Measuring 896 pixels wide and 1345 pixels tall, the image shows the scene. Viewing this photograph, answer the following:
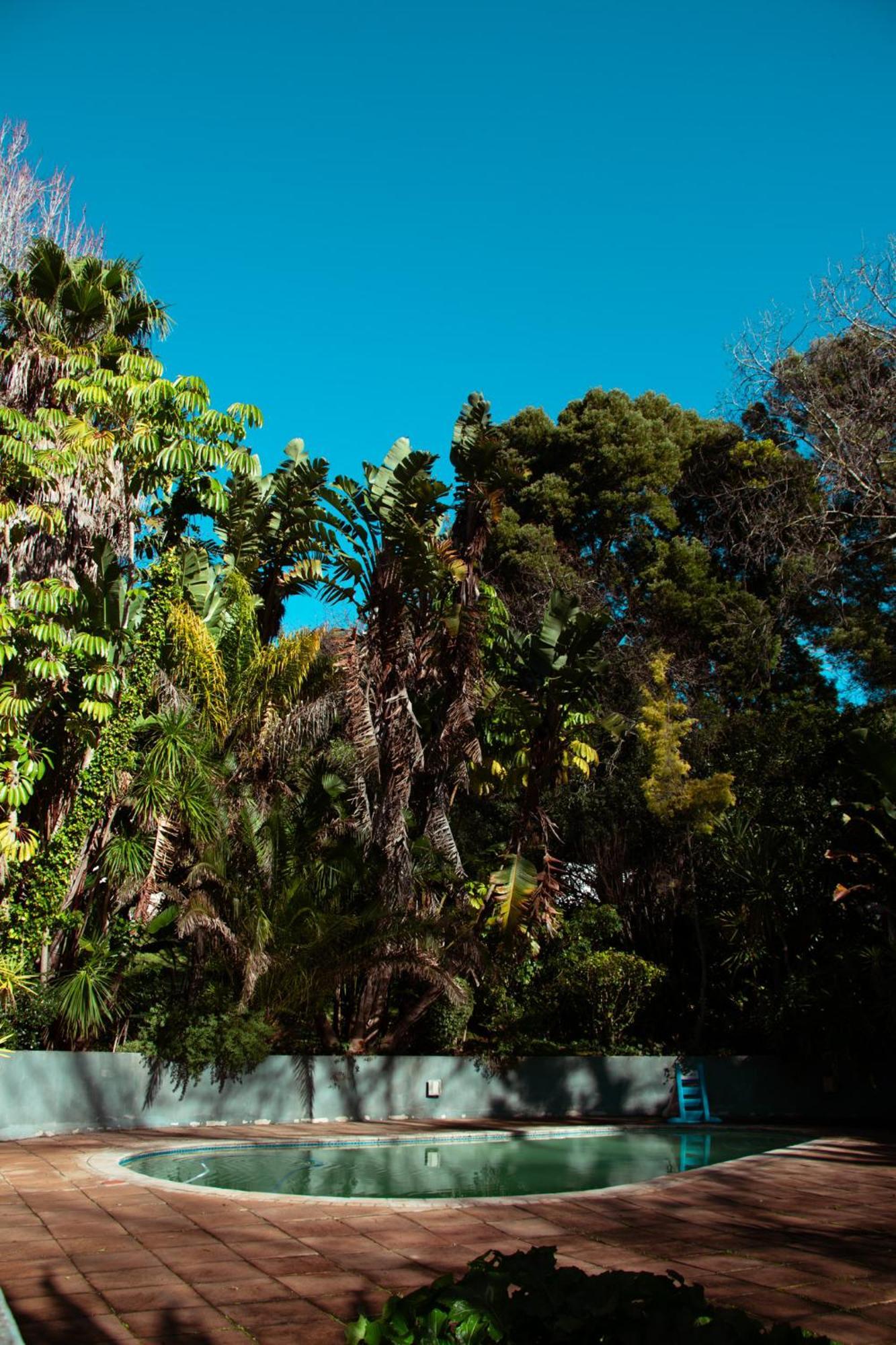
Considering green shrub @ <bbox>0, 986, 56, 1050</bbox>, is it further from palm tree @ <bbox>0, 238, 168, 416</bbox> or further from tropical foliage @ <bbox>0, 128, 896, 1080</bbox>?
palm tree @ <bbox>0, 238, 168, 416</bbox>

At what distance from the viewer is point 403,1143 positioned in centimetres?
1052

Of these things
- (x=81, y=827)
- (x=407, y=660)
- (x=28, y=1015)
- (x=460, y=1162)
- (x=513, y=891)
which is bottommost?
(x=460, y=1162)

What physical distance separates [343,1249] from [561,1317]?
2831 mm

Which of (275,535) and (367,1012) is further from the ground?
(275,535)

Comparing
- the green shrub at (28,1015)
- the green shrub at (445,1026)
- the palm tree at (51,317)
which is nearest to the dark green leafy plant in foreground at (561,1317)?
the green shrub at (28,1015)

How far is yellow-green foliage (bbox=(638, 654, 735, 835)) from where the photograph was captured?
15.0m

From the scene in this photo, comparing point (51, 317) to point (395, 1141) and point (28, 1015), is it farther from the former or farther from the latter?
point (395, 1141)

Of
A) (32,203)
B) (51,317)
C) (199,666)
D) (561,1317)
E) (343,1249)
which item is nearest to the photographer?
(561,1317)

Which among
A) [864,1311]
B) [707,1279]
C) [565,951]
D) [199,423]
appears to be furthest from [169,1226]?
[199,423]

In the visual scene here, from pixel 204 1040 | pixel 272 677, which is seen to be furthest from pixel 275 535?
pixel 204 1040

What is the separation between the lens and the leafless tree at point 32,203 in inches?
825

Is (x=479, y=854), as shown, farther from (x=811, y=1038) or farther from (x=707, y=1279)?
(x=707, y=1279)

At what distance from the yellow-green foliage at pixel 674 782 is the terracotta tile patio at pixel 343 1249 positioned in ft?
23.9

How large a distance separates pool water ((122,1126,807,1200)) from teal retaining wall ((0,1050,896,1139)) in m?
1.42
